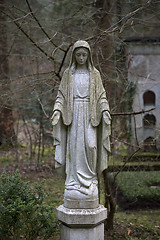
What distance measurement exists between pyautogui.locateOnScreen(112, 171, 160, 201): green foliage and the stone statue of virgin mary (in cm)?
333

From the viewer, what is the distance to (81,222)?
11.6ft

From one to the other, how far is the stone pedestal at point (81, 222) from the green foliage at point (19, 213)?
0.48 meters

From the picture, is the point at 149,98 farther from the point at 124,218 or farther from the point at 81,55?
the point at 81,55

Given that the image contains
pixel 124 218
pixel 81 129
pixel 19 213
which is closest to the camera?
pixel 81 129

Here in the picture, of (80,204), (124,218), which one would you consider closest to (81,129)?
(80,204)

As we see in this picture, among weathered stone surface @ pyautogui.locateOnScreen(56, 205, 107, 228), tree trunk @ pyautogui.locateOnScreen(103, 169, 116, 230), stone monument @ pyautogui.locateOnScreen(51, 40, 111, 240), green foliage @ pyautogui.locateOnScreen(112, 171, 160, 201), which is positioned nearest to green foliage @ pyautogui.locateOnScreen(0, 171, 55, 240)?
stone monument @ pyautogui.locateOnScreen(51, 40, 111, 240)

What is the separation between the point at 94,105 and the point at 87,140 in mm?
540

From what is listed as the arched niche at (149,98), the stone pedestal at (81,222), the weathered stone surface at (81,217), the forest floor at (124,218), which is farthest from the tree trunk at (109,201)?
the arched niche at (149,98)

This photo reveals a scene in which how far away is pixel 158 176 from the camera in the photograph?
8164 mm

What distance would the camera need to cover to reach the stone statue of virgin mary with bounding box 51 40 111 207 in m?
3.69

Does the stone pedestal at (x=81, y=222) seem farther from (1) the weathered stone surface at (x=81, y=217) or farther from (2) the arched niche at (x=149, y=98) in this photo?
(2) the arched niche at (x=149, y=98)

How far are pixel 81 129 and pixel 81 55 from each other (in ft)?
3.67

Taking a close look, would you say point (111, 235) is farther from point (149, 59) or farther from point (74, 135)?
point (149, 59)

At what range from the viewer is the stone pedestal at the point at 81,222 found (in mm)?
3535
